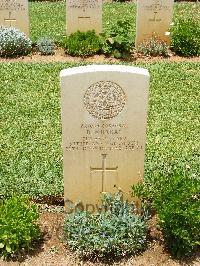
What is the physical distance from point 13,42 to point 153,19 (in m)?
3.04

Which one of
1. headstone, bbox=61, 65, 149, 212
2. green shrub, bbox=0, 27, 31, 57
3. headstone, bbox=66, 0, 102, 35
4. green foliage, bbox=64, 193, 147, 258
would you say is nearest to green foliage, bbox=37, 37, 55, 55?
green shrub, bbox=0, 27, 31, 57

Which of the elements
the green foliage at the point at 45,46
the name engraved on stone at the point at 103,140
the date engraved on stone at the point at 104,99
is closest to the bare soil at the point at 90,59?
the green foliage at the point at 45,46

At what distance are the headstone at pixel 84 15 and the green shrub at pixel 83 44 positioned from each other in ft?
0.99

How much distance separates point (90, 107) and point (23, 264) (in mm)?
1684

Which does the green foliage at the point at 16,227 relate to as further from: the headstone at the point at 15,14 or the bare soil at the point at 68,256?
the headstone at the point at 15,14

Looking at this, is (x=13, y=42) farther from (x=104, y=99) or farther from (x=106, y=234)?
(x=106, y=234)

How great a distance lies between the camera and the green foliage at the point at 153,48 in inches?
450

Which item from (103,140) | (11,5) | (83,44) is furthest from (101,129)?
(11,5)

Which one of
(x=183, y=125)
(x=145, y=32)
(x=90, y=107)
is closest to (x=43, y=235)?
(x=90, y=107)

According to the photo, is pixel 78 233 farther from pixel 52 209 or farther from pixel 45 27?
pixel 45 27

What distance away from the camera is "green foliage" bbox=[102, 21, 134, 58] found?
11031mm

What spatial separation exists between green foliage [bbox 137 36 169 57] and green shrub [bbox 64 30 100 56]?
98 centimetres

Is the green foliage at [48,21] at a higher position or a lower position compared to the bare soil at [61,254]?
higher

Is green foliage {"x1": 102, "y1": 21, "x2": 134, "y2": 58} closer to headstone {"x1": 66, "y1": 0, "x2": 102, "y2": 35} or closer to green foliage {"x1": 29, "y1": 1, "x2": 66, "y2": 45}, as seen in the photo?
headstone {"x1": 66, "y1": 0, "x2": 102, "y2": 35}
